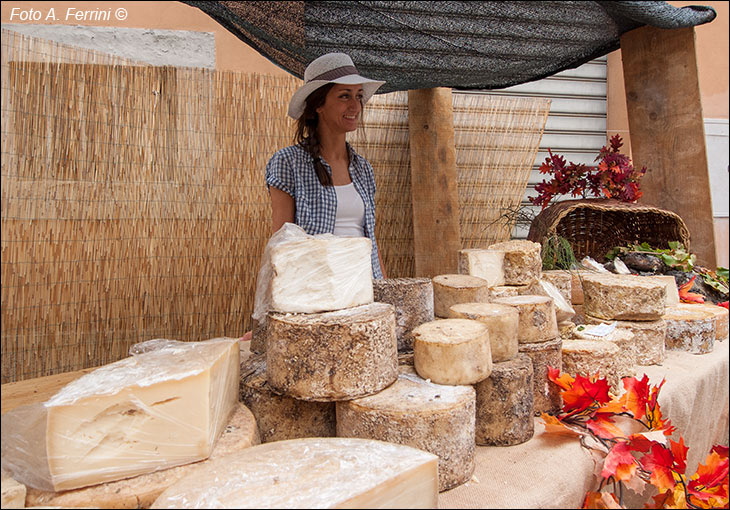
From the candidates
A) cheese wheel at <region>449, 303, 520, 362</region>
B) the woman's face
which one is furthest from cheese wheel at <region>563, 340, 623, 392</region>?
the woman's face

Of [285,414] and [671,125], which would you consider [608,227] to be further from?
[285,414]

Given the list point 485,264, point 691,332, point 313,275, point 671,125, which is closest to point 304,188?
point 485,264

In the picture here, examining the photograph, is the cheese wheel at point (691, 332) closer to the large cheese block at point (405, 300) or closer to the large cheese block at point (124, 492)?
the large cheese block at point (405, 300)

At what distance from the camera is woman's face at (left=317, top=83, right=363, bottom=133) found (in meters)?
1.95

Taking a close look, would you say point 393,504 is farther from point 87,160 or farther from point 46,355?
point 87,160

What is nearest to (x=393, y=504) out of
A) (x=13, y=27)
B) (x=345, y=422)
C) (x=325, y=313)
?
(x=345, y=422)

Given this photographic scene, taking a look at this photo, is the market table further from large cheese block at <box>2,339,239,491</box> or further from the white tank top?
the white tank top

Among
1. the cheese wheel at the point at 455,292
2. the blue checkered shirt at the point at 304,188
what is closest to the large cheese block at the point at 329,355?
the cheese wheel at the point at 455,292

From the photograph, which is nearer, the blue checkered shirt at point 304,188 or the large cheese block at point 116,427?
the large cheese block at point 116,427

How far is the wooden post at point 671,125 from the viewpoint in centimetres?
240

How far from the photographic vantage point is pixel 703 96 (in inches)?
103

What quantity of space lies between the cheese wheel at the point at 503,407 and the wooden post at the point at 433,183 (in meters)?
1.86

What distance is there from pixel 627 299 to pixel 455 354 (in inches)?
39.2

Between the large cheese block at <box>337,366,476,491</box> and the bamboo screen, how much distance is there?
4.71 ft
